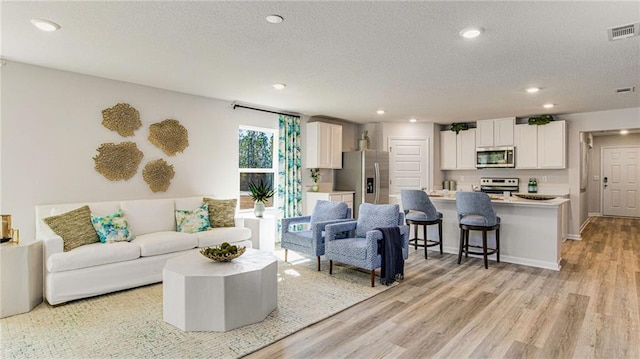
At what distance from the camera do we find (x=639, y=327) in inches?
117

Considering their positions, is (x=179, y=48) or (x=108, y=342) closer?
(x=108, y=342)

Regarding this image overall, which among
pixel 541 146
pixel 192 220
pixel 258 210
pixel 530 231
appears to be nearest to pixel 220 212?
pixel 192 220

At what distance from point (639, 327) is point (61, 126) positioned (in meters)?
6.16

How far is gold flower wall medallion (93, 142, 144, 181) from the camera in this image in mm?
4398

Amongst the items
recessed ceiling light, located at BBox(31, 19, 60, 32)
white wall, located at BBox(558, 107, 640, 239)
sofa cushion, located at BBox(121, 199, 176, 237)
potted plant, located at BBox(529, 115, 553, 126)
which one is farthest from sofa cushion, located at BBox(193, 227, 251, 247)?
white wall, located at BBox(558, 107, 640, 239)

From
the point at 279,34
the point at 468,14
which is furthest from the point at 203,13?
the point at 468,14

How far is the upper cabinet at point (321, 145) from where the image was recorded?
269 inches

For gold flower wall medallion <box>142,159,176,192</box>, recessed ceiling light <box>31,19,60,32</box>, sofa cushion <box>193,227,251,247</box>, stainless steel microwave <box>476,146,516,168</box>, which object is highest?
recessed ceiling light <box>31,19,60,32</box>

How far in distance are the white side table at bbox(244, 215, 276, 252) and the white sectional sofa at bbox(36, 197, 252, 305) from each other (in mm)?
327

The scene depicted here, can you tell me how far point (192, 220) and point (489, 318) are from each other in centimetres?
366

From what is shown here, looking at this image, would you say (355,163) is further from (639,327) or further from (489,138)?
(639,327)

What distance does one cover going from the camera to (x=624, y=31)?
281 centimetres

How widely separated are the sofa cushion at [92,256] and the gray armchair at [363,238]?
7.37ft

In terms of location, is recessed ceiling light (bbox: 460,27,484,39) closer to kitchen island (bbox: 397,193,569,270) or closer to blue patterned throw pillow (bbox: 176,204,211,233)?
kitchen island (bbox: 397,193,569,270)
